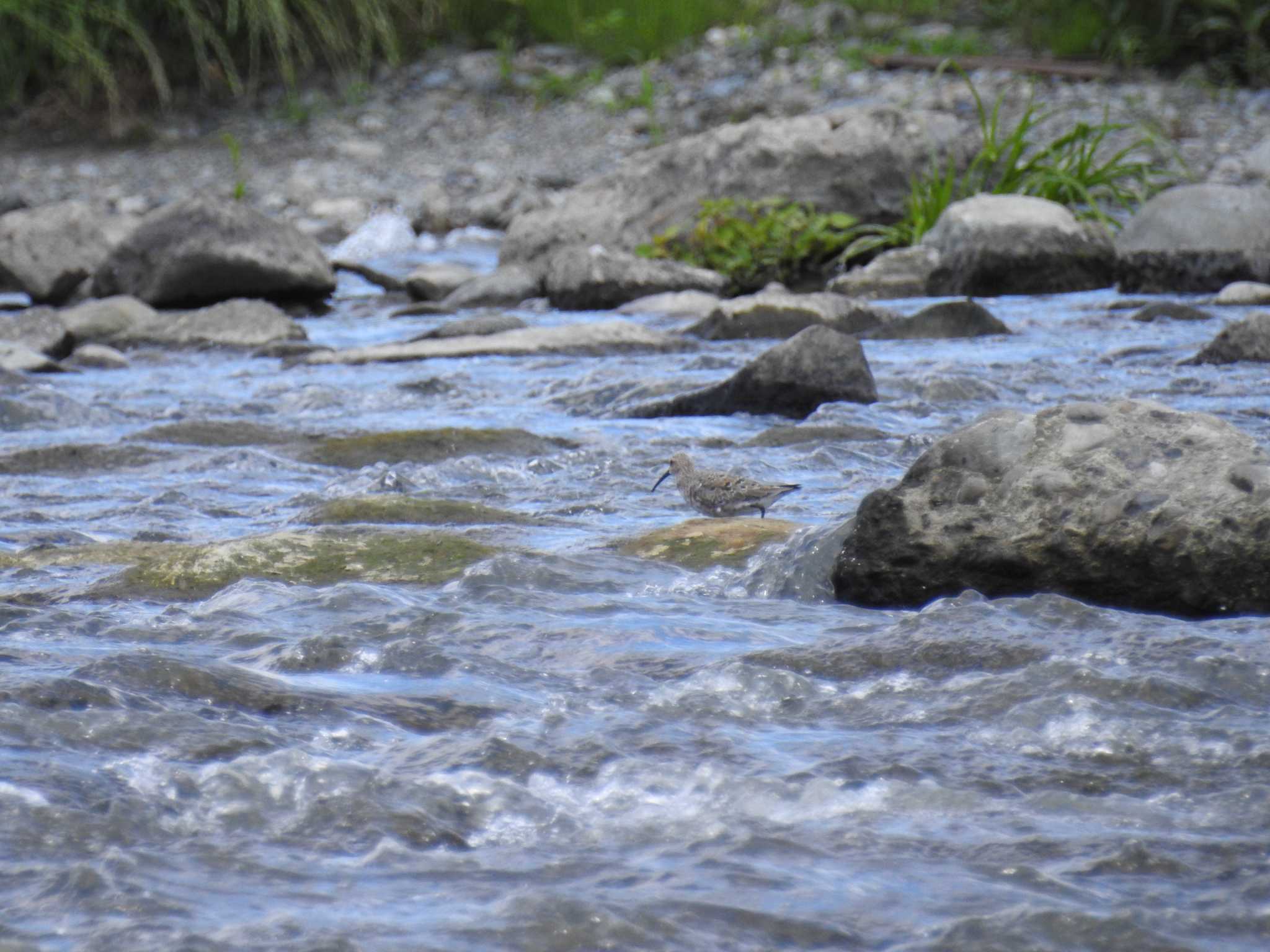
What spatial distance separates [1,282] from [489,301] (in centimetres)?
320

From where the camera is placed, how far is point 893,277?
365 inches

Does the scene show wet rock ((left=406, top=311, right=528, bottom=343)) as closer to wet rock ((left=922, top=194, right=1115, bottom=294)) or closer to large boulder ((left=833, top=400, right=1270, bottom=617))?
wet rock ((left=922, top=194, right=1115, bottom=294))

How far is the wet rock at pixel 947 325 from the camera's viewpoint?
25.1ft

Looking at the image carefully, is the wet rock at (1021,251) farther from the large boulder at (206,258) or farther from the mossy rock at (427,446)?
the mossy rock at (427,446)

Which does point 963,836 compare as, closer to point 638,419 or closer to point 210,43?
point 638,419

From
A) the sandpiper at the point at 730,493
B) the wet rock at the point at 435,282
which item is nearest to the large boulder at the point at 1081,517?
the sandpiper at the point at 730,493

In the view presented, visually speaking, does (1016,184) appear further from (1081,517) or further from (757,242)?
(1081,517)

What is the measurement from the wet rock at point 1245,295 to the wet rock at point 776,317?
168cm

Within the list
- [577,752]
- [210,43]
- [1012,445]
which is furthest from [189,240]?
[210,43]

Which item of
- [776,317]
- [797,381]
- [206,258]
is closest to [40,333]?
[206,258]

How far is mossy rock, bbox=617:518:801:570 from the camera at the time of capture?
3764mm

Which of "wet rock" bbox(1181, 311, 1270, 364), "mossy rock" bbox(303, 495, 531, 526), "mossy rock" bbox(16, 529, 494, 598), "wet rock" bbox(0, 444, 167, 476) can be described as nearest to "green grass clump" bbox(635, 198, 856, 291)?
"wet rock" bbox(1181, 311, 1270, 364)

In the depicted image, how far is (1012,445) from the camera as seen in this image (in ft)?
11.2

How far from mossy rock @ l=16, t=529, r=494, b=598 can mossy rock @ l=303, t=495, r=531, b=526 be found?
313 millimetres
